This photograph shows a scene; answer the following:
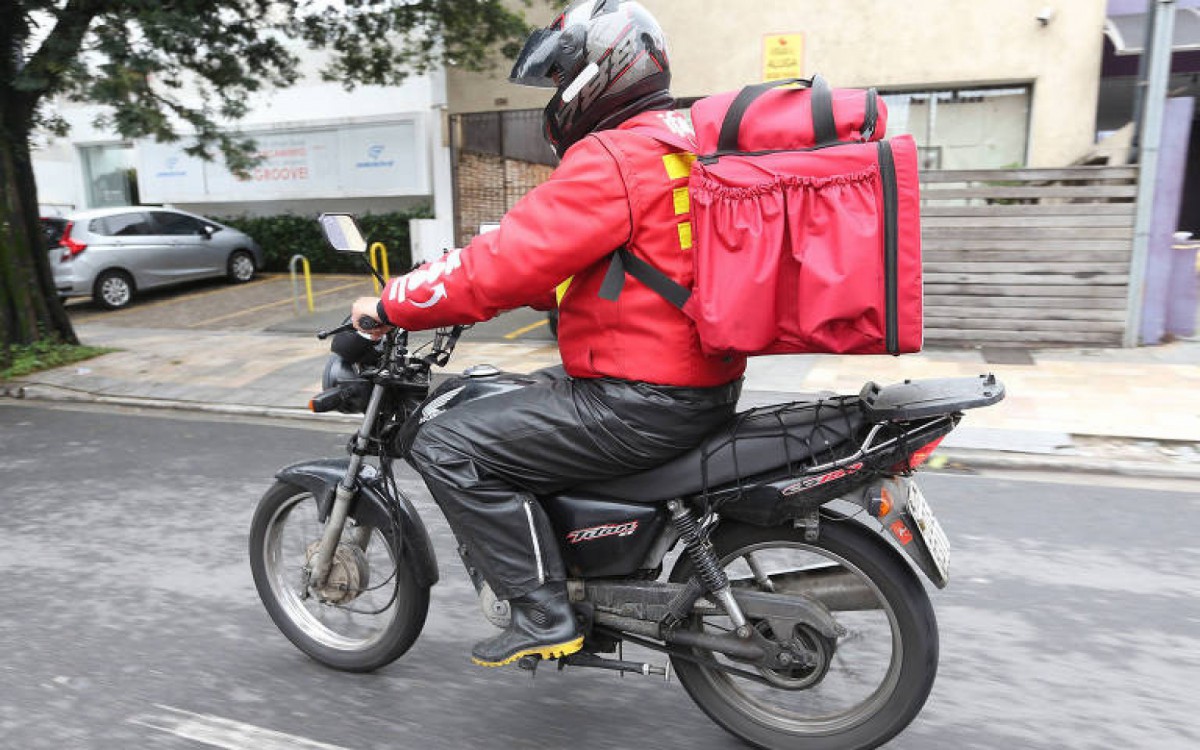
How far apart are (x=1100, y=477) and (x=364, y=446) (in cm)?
452

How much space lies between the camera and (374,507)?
3018 millimetres

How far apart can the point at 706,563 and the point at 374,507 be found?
1.18 m

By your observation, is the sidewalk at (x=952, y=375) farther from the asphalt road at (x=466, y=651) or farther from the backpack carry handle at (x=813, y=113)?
the backpack carry handle at (x=813, y=113)

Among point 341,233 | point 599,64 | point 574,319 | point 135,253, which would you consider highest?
point 599,64

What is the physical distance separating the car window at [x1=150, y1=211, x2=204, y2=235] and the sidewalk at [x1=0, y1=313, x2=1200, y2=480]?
13.7 feet

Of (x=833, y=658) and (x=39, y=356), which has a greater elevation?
(x=833, y=658)

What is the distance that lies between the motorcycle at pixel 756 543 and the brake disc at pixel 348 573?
0.17m

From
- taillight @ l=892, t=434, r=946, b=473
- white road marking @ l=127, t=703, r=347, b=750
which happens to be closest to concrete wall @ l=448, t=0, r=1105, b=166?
taillight @ l=892, t=434, r=946, b=473

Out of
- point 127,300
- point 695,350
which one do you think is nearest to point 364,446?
point 695,350

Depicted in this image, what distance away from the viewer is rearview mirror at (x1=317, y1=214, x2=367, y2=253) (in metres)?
2.54

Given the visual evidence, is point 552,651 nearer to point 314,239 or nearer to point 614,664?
point 614,664

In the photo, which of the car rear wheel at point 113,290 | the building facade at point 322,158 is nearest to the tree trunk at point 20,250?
the car rear wheel at point 113,290

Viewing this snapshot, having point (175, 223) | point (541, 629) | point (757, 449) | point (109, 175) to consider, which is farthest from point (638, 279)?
point (109, 175)

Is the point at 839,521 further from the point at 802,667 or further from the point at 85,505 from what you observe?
the point at 85,505
